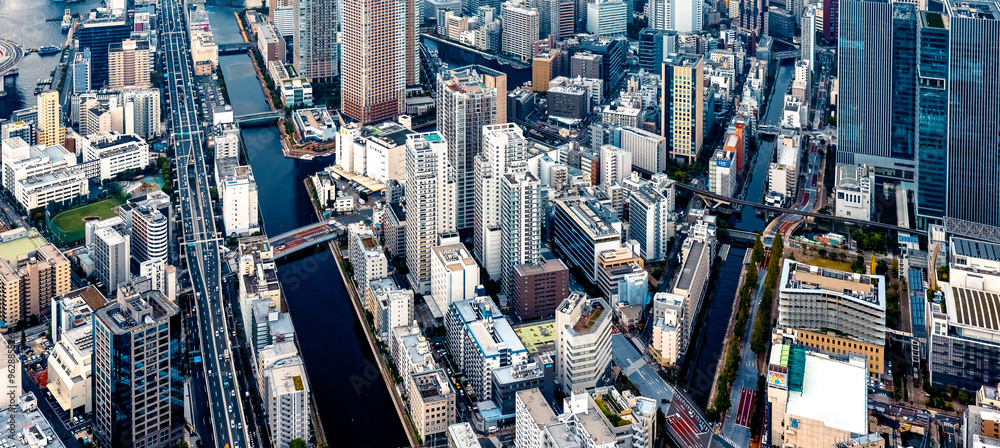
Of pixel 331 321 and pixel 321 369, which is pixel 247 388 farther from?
pixel 331 321

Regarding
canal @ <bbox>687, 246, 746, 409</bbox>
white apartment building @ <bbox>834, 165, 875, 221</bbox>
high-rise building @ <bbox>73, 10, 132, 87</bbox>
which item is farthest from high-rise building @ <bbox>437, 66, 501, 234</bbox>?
high-rise building @ <bbox>73, 10, 132, 87</bbox>

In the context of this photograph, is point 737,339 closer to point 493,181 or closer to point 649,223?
point 649,223

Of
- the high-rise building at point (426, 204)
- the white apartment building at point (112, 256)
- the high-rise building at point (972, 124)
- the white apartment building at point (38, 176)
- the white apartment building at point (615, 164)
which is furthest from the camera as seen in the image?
the white apartment building at point (615, 164)

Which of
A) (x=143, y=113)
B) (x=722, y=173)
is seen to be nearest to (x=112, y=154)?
(x=143, y=113)

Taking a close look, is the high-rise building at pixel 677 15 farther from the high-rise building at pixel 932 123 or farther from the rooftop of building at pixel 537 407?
the rooftop of building at pixel 537 407

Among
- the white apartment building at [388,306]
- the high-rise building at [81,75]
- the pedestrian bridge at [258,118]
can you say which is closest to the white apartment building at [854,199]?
the white apartment building at [388,306]

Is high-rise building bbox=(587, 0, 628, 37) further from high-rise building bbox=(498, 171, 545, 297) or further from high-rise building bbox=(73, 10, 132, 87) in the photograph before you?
high-rise building bbox=(498, 171, 545, 297)
